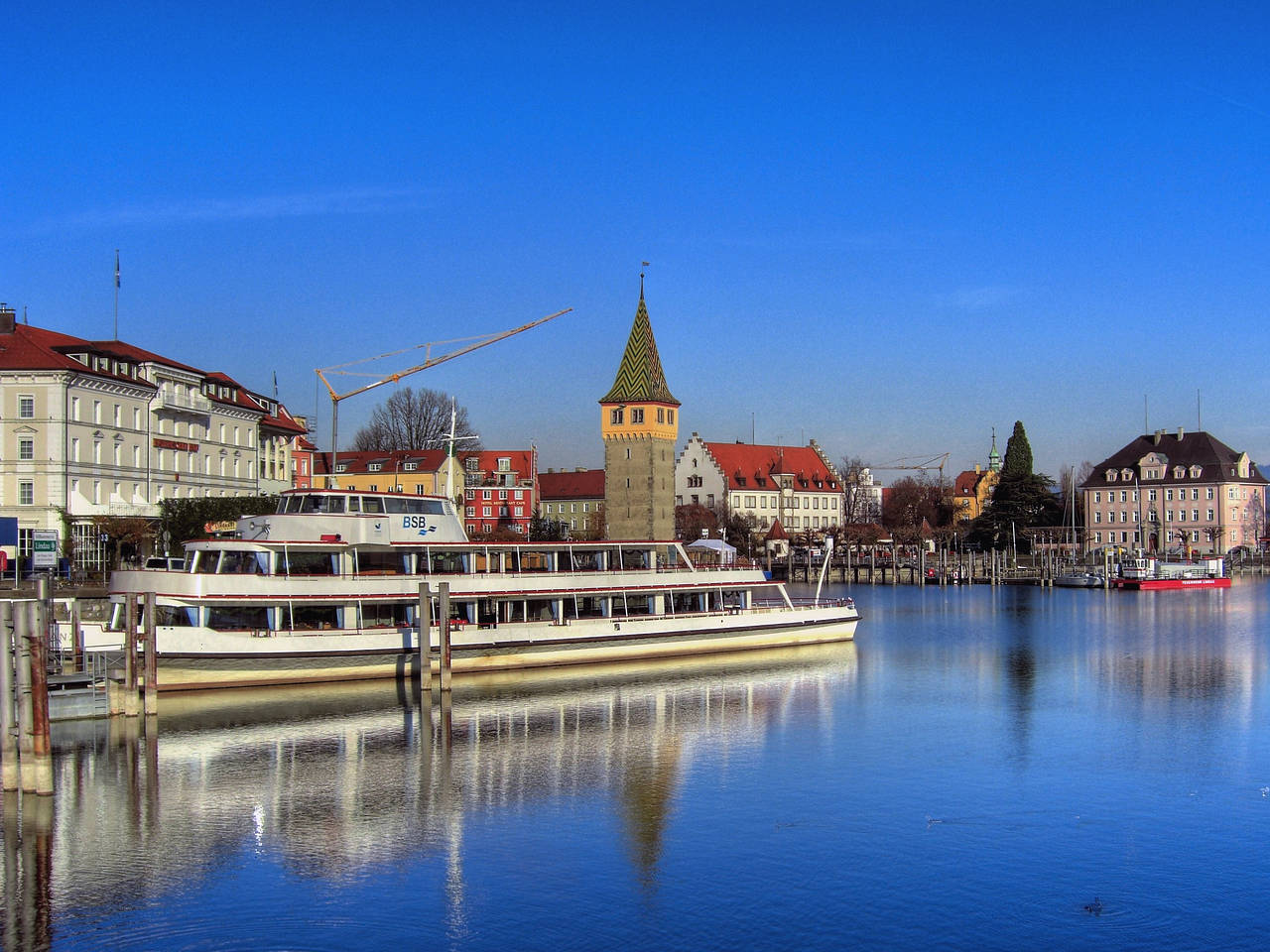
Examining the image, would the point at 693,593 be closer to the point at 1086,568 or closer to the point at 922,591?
the point at 922,591

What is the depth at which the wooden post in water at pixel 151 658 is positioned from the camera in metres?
39.0

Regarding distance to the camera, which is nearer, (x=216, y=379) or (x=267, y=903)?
(x=267, y=903)

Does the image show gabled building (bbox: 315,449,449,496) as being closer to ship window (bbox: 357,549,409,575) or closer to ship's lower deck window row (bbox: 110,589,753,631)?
ship's lower deck window row (bbox: 110,589,753,631)

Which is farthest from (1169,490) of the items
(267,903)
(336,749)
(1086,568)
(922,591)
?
(267,903)

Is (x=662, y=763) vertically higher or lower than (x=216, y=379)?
lower

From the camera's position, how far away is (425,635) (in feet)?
146

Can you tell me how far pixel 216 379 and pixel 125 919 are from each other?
6633 centimetres

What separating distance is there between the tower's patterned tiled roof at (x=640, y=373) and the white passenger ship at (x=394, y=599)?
60701mm

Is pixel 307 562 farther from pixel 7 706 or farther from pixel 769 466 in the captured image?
pixel 769 466

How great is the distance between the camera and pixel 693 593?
57469 millimetres

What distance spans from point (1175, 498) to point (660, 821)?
135771 mm

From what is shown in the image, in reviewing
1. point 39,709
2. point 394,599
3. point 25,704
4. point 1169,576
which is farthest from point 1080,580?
point 25,704

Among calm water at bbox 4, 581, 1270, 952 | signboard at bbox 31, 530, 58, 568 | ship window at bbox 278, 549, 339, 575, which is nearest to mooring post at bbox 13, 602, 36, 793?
calm water at bbox 4, 581, 1270, 952

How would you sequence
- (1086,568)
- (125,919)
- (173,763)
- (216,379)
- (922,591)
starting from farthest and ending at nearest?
(1086,568) < (922,591) < (216,379) < (173,763) < (125,919)
